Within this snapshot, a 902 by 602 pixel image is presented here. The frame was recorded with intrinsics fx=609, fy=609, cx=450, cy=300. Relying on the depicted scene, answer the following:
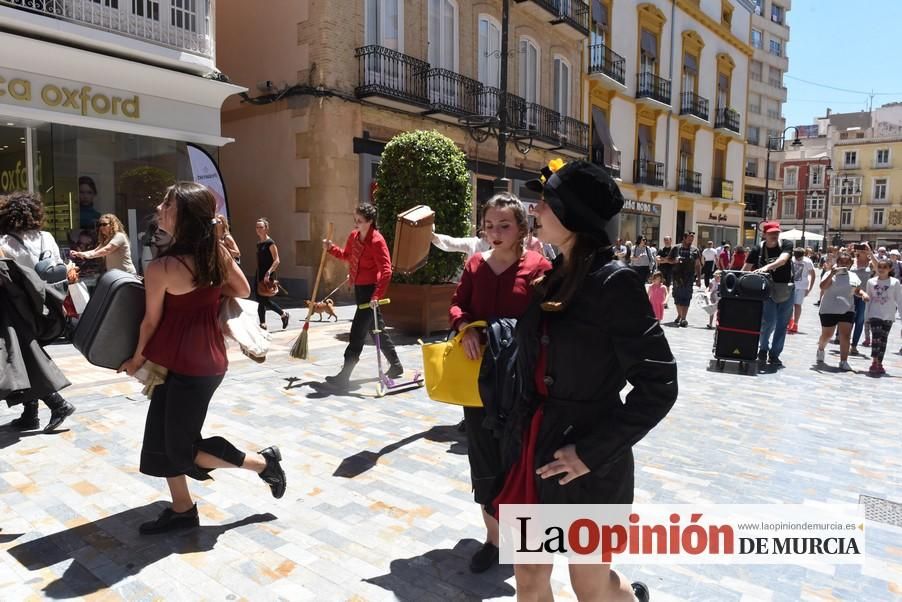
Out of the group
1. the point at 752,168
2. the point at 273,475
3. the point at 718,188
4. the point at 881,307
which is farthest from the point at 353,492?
the point at 752,168

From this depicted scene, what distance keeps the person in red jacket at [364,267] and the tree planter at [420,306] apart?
2811 millimetres

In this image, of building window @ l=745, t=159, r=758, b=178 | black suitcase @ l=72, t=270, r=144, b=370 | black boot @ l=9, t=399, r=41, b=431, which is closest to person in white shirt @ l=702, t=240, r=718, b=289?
black boot @ l=9, t=399, r=41, b=431

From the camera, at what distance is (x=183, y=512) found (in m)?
3.22

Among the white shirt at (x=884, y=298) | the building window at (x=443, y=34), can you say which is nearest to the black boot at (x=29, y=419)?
the white shirt at (x=884, y=298)

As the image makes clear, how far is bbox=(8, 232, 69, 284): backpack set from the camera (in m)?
4.59

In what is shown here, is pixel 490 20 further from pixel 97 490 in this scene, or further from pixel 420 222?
pixel 97 490

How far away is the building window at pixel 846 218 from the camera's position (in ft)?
205

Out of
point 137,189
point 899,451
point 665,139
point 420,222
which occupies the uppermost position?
point 665,139

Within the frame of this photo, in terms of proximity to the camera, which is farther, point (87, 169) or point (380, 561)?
point (87, 169)

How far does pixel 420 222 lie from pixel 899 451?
4198 millimetres

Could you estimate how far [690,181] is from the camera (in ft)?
102

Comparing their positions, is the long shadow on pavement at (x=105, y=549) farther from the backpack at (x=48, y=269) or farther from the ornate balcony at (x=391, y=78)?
the ornate balcony at (x=391, y=78)

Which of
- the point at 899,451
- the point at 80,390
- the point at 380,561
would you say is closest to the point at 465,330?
the point at 380,561

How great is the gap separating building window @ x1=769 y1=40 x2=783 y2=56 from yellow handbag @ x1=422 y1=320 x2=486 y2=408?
5309 cm
